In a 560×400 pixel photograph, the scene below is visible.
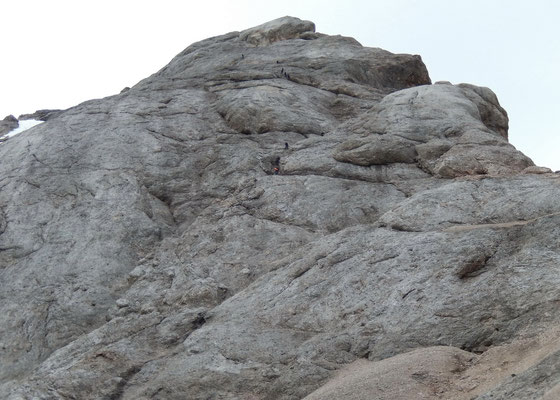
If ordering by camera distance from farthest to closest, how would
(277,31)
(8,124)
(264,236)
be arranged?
(277,31)
(8,124)
(264,236)

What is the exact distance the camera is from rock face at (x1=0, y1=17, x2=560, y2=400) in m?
16.4

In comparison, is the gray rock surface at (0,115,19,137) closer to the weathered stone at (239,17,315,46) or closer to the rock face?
the rock face

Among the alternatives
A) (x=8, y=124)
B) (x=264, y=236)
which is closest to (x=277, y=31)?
(x=8, y=124)

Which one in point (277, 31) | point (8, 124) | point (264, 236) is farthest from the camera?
point (277, 31)

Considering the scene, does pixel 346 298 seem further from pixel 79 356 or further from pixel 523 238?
pixel 79 356

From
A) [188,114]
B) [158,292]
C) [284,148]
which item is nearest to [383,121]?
[284,148]

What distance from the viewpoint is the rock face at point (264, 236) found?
16.4 metres

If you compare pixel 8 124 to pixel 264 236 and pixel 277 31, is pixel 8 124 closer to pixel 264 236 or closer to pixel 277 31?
pixel 277 31

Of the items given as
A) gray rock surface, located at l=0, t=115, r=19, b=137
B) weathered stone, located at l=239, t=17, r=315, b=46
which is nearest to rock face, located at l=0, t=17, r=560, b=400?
weathered stone, located at l=239, t=17, r=315, b=46

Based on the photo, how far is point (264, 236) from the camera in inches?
905

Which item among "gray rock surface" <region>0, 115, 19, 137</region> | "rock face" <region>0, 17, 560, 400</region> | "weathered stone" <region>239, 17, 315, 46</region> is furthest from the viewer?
"weathered stone" <region>239, 17, 315, 46</region>

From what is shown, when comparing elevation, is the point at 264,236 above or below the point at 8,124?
below

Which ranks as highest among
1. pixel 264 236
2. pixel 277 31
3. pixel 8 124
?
pixel 8 124

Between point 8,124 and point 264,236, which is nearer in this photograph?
point 264,236
